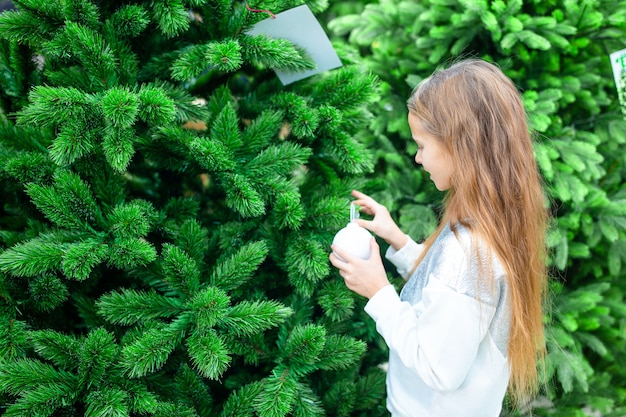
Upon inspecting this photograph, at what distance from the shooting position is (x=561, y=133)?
1922 millimetres

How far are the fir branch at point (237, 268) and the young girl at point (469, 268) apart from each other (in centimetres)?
18

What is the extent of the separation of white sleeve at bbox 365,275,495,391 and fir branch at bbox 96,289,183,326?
50cm

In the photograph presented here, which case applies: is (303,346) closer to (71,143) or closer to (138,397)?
(138,397)

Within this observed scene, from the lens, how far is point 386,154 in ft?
6.43

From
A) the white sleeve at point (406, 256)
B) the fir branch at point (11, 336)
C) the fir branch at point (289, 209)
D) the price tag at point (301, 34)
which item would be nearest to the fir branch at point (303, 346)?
the fir branch at point (289, 209)

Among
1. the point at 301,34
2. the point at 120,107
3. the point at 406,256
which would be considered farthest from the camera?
the point at 406,256

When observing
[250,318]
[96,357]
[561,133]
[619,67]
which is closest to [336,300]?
[250,318]

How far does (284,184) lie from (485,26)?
109cm

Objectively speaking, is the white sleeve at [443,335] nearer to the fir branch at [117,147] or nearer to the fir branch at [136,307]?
the fir branch at [136,307]

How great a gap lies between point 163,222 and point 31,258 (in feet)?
0.97

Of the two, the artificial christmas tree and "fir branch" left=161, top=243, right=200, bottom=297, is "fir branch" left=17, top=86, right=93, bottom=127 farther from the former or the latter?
"fir branch" left=161, top=243, right=200, bottom=297

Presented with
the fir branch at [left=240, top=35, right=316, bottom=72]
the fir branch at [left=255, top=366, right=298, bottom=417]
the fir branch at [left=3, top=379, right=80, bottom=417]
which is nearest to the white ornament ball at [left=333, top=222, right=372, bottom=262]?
the fir branch at [left=255, top=366, right=298, bottom=417]

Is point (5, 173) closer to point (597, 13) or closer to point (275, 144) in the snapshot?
point (275, 144)

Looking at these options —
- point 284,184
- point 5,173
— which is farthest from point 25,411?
point 284,184
